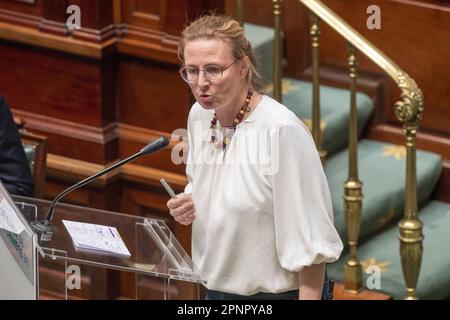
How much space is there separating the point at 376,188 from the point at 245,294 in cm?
219

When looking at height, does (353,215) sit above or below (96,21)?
below

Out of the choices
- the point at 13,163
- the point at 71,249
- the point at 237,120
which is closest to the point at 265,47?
the point at 13,163

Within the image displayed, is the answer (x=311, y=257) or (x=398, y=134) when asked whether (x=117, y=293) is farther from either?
(x=311, y=257)

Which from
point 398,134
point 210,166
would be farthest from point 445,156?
point 210,166

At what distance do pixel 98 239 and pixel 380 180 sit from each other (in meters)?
2.42

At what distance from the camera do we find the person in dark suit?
15.1ft

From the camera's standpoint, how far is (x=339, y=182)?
563 centimetres

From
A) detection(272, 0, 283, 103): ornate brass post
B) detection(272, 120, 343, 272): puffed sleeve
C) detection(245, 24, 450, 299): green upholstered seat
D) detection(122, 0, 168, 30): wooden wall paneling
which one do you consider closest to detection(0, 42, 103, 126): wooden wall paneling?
detection(122, 0, 168, 30): wooden wall paneling

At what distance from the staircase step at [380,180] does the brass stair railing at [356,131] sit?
0.87ft

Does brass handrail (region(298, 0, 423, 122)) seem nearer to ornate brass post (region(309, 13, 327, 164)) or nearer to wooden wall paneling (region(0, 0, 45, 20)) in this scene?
ornate brass post (region(309, 13, 327, 164))

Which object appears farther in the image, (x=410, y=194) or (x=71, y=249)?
(x=410, y=194)

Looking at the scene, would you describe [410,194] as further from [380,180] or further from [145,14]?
[145,14]

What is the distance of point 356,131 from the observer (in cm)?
511

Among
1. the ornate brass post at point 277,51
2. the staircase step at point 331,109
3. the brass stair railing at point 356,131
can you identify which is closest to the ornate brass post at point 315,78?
the brass stair railing at point 356,131
